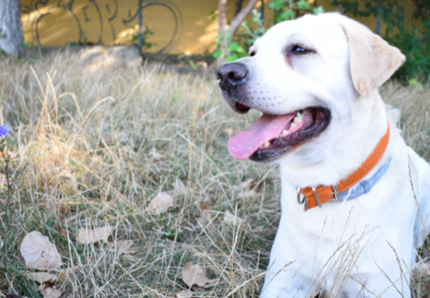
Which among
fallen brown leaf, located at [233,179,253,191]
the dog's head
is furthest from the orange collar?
fallen brown leaf, located at [233,179,253,191]

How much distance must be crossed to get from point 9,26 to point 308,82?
544cm

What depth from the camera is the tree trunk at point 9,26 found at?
5.48 metres

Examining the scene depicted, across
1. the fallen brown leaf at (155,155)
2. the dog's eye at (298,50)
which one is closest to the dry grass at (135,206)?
the fallen brown leaf at (155,155)

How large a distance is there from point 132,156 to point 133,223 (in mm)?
738

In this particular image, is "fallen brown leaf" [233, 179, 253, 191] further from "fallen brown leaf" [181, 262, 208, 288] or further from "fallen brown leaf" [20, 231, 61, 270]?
"fallen brown leaf" [20, 231, 61, 270]

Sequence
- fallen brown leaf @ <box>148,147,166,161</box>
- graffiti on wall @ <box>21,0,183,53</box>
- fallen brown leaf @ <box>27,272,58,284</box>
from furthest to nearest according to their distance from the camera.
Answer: graffiti on wall @ <box>21,0,183,53</box>
fallen brown leaf @ <box>148,147,166,161</box>
fallen brown leaf @ <box>27,272,58,284</box>

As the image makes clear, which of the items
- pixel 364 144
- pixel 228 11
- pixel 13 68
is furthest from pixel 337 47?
pixel 228 11

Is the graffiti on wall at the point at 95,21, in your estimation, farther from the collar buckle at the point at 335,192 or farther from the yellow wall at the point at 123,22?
the collar buckle at the point at 335,192

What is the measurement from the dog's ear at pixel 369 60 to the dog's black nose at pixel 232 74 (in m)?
0.46

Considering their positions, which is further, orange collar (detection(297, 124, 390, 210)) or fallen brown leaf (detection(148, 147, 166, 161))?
fallen brown leaf (detection(148, 147, 166, 161))

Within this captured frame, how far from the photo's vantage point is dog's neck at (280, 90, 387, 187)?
168cm

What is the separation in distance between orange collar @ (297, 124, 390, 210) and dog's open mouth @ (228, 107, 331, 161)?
0.25 meters

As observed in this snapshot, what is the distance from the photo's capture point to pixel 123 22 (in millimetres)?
10609

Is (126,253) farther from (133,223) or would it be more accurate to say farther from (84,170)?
(84,170)
